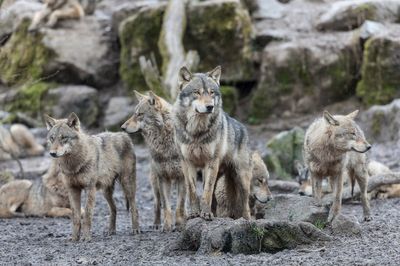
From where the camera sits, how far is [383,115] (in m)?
17.8

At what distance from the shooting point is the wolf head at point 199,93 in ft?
30.2

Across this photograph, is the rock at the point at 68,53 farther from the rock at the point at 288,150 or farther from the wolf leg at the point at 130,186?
the wolf leg at the point at 130,186

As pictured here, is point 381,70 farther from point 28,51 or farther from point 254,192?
point 28,51

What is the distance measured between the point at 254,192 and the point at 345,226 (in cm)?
169

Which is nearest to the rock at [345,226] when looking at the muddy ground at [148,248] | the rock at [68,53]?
the muddy ground at [148,248]

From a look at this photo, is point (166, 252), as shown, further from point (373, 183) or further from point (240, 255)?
point (373, 183)

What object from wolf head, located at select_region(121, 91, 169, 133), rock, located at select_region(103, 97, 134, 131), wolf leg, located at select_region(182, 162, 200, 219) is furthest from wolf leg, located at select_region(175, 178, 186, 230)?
rock, located at select_region(103, 97, 134, 131)

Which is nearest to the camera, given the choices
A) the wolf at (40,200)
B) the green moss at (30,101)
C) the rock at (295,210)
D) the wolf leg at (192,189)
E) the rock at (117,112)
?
the wolf leg at (192,189)

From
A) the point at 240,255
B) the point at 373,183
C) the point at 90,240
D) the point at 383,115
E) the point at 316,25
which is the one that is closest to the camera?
the point at 240,255

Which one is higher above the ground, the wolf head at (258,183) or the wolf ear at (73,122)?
the wolf ear at (73,122)

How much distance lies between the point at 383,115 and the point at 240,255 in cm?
1048

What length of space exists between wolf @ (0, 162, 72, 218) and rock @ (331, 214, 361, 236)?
5283mm

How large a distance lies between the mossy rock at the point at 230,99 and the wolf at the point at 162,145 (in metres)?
9.11

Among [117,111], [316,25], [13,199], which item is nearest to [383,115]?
[316,25]
